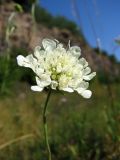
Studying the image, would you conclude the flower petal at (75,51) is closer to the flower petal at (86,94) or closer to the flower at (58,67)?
the flower at (58,67)

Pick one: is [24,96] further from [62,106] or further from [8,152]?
[8,152]

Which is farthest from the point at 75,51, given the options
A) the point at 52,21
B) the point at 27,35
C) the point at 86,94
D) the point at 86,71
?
the point at 52,21

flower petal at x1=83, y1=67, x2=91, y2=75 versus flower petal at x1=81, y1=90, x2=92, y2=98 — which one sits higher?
flower petal at x1=83, y1=67, x2=91, y2=75

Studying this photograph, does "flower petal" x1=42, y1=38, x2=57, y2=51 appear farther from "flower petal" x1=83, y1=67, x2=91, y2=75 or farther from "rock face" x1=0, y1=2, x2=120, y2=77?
"rock face" x1=0, y1=2, x2=120, y2=77

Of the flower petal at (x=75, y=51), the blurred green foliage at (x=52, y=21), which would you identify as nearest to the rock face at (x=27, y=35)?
the flower petal at (x=75, y=51)

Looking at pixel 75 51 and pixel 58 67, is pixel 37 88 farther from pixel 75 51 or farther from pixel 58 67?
pixel 75 51

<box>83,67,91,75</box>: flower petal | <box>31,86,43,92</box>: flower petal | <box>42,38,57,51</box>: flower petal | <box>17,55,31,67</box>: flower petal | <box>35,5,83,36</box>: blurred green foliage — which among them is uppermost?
<box>35,5,83,36</box>: blurred green foliage

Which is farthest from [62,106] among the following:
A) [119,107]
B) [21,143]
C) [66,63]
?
[66,63]

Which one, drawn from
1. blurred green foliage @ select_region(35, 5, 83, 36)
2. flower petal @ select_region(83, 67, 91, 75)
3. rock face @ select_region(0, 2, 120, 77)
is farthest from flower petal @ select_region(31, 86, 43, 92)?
blurred green foliage @ select_region(35, 5, 83, 36)
